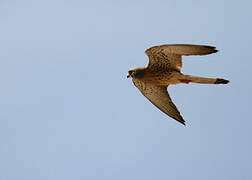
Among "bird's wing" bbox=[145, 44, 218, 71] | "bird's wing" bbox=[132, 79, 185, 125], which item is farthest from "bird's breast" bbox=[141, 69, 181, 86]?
"bird's wing" bbox=[132, 79, 185, 125]

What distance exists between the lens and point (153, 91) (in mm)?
11625

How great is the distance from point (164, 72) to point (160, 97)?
0.95m

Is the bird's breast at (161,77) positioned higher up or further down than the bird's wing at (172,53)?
further down

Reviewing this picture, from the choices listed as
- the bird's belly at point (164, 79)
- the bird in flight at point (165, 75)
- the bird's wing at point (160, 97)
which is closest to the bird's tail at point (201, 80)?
the bird in flight at point (165, 75)

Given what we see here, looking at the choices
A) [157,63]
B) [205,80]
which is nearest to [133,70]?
[157,63]

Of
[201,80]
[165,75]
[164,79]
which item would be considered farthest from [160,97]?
[201,80]

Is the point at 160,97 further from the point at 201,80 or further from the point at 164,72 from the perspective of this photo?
the point at 201,80

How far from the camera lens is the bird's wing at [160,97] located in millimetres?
11203

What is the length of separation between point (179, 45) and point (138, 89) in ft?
7.95

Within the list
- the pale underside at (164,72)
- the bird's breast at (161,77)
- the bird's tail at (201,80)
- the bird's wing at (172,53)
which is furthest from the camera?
the bird's breast at (161,77)

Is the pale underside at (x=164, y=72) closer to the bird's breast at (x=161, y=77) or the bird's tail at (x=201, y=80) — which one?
the bird's breast at (x=161, y=77)

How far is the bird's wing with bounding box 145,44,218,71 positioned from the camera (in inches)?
376

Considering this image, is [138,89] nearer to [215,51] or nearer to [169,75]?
[169,75]

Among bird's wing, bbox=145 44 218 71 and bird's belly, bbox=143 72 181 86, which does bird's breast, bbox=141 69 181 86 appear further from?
bird's wing, bbox=145 44 218 71
